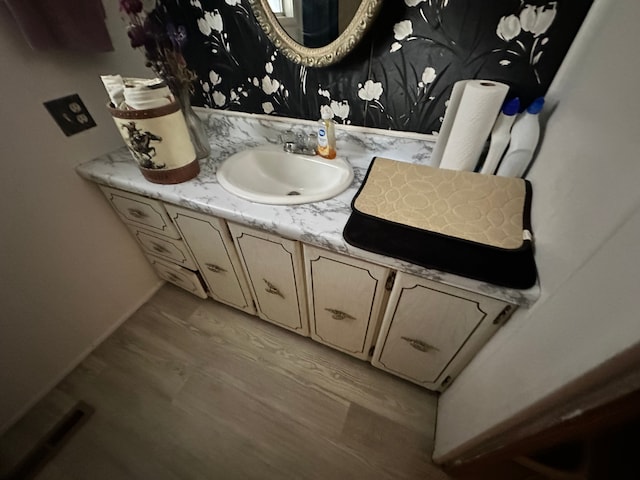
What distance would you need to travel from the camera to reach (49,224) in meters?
0.88

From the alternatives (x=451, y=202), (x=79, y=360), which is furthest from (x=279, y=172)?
(x=79, y=360)

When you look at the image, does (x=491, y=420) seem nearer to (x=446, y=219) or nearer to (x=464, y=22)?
(x=446, y=219)

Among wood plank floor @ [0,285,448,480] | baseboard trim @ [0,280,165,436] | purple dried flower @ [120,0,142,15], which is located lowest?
wood plank floor @ [0,285,448,480]

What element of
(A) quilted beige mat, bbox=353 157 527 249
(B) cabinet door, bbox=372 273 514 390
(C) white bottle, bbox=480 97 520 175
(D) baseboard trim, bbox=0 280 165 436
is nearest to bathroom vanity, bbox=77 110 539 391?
(B) cabinet door, bbox=372 273 514 390

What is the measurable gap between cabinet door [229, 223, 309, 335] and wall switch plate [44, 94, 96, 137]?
2.27 feet

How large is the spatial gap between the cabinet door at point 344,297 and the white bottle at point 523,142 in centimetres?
43

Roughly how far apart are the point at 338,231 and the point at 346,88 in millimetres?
526

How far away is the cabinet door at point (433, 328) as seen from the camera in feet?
1.97

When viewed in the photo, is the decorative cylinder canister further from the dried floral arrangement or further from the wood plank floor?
the wood plank floor

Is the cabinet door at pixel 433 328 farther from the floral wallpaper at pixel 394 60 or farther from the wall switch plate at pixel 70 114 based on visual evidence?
the wall switch plate at pixel 70 114

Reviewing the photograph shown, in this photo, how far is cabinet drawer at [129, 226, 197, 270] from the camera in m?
1.02

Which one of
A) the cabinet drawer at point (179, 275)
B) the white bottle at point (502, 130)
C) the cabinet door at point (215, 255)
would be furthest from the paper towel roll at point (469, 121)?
the cabinet drawer at point (179, 275)

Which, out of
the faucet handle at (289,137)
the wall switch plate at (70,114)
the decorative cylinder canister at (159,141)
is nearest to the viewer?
the decorative cylinder canister at (159,141)

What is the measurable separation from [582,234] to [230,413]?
1.19 m
